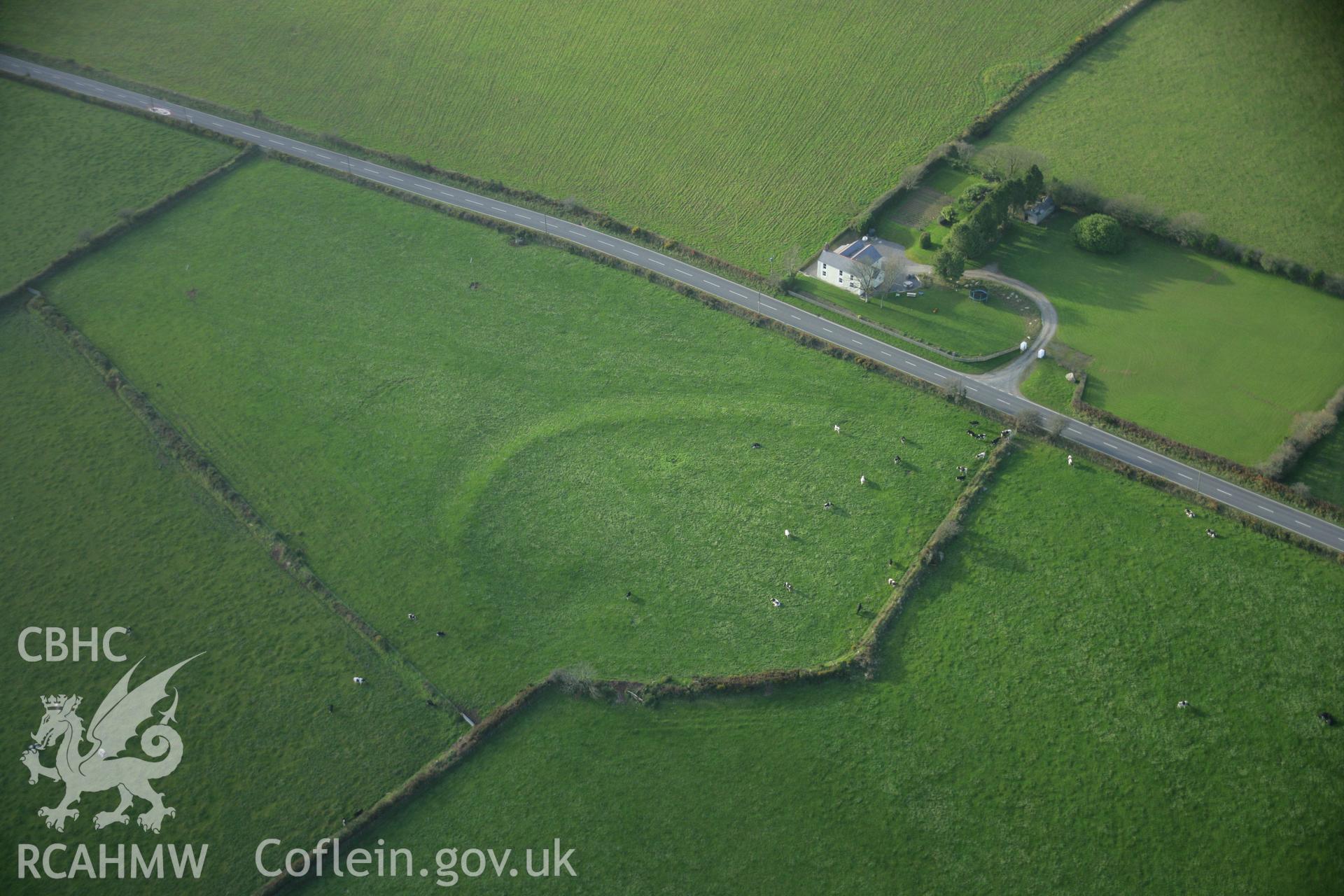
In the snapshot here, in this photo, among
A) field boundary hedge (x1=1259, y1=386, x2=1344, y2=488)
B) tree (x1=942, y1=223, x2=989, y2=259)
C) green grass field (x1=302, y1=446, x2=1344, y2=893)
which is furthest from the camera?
tree (x1=942, y1=223, x2=989, y2=259)

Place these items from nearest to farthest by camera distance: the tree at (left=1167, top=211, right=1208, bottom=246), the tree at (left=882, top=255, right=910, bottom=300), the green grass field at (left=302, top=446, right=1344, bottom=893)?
the green grass field at (left=302, top=446, right=1344, bottom=893), the tree at (left=882, top=255, right=910, bottom=300), the tree at (left=1167, top=211, right=1208, bottom=246)

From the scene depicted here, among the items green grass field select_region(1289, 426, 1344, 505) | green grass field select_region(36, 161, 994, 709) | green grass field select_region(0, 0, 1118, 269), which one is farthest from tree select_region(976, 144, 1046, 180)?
green grass field select_region(1289, 426, 1344, 505)

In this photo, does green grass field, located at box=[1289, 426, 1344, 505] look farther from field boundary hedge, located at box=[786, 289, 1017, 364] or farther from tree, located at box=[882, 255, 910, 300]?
tree, located at box=[882, 255, 910, 300]

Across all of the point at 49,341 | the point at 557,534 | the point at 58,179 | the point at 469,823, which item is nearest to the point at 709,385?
the point at 557,534

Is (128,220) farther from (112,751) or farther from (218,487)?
(112,751)

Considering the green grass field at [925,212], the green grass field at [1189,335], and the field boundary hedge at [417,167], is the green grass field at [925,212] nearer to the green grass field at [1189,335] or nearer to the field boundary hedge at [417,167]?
the green grass field at [1189,335]

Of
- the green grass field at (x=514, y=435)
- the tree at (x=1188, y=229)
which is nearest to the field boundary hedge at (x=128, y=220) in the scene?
the green grass field at (x=514, y=435)
